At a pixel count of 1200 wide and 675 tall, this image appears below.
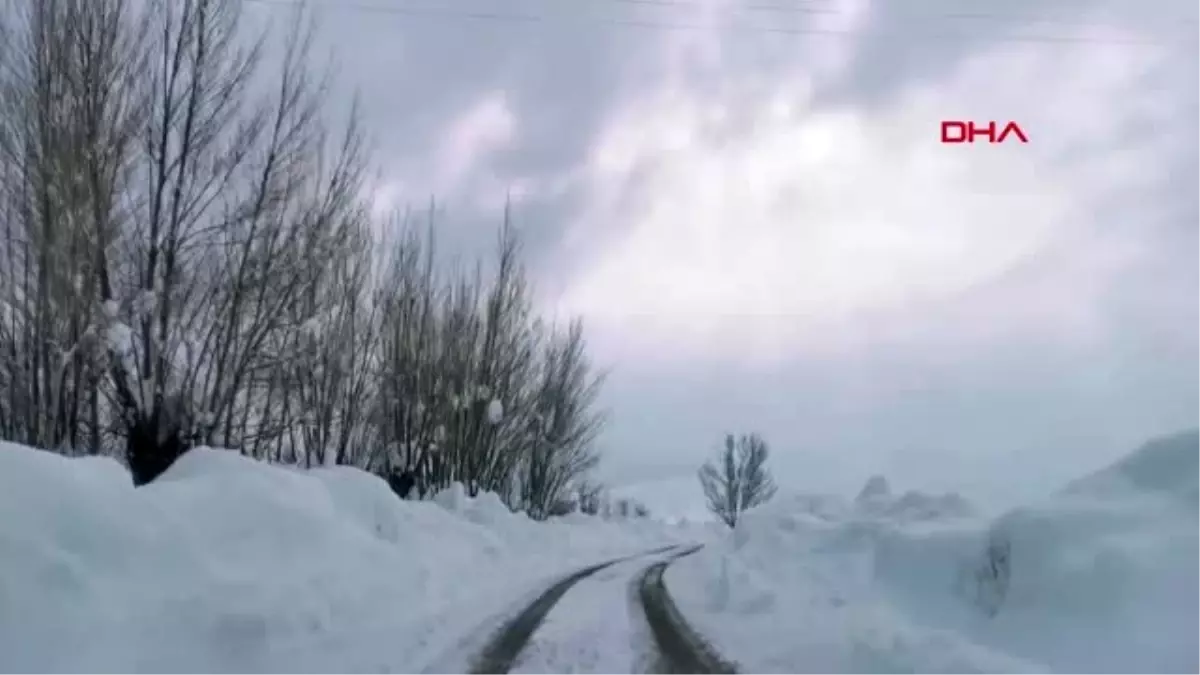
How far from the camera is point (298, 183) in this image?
22703mm

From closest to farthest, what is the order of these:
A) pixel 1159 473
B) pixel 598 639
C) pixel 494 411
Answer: pixel 598 639, pixel 1159 473, pixel 494 411

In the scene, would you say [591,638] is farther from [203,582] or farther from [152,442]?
[152,442]

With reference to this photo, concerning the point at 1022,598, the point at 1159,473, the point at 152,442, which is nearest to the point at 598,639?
the point at 1022,598

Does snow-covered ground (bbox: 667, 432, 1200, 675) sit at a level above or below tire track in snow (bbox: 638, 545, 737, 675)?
above

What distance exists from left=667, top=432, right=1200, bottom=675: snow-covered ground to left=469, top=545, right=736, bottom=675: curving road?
47cm

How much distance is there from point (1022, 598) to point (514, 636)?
17.4ft

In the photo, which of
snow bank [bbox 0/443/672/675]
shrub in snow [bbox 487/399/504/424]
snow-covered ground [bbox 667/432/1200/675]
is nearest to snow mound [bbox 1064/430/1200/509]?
snow-covered ground [bbox 667/432/1200/675]

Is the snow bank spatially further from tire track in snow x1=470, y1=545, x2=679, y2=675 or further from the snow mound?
the snow mound

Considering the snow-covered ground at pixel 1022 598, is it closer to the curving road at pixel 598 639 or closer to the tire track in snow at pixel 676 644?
the tire track in snow at pixel 676 644

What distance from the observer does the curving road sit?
9.45 m

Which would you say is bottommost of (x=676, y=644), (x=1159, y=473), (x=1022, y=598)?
(x=676, y=644)

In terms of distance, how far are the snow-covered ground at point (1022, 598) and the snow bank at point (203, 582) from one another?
370cm

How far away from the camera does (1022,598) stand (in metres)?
11.4

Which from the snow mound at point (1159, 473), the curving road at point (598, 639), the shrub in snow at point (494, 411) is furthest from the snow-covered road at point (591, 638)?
the shrub in snow at point (494, 411)
